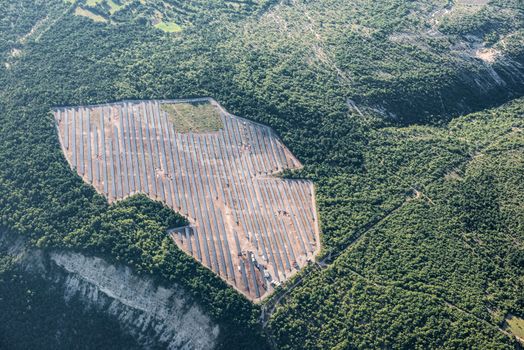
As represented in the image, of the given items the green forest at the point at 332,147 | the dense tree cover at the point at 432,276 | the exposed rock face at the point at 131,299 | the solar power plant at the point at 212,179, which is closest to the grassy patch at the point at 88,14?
the green forest at the point at 332,147

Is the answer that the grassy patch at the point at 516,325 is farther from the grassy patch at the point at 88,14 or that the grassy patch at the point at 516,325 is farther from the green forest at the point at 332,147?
the grassy patch at the point at 88,14

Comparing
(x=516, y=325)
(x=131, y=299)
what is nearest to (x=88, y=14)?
(x=131, y=299)

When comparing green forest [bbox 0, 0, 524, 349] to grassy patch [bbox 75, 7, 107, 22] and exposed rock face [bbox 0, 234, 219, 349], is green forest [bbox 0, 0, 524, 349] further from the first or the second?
exposed rock face [bbox 0, 234, 219, 349]

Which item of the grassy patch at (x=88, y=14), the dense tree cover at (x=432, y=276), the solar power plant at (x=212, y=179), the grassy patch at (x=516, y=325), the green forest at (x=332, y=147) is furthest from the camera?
the grassy patch at (x=88, y=14)

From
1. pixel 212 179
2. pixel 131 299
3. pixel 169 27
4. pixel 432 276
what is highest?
pixel 169 27

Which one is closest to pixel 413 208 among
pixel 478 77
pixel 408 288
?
pixel 408 288

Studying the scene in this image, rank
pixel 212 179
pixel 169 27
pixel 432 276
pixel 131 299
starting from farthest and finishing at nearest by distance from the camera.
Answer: pixel 169 27 → pixel 212 179 → pixel 432 276 → pixel 131 299

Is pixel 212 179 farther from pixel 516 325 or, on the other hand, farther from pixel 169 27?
pixel 516 325

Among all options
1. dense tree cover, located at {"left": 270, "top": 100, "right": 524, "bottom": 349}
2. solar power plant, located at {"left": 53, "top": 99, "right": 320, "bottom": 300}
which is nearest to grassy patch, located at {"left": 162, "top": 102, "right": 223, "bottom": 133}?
solar power plant, located at {"left": 53, "top": 99, "right": 320, "bottom": 300}
